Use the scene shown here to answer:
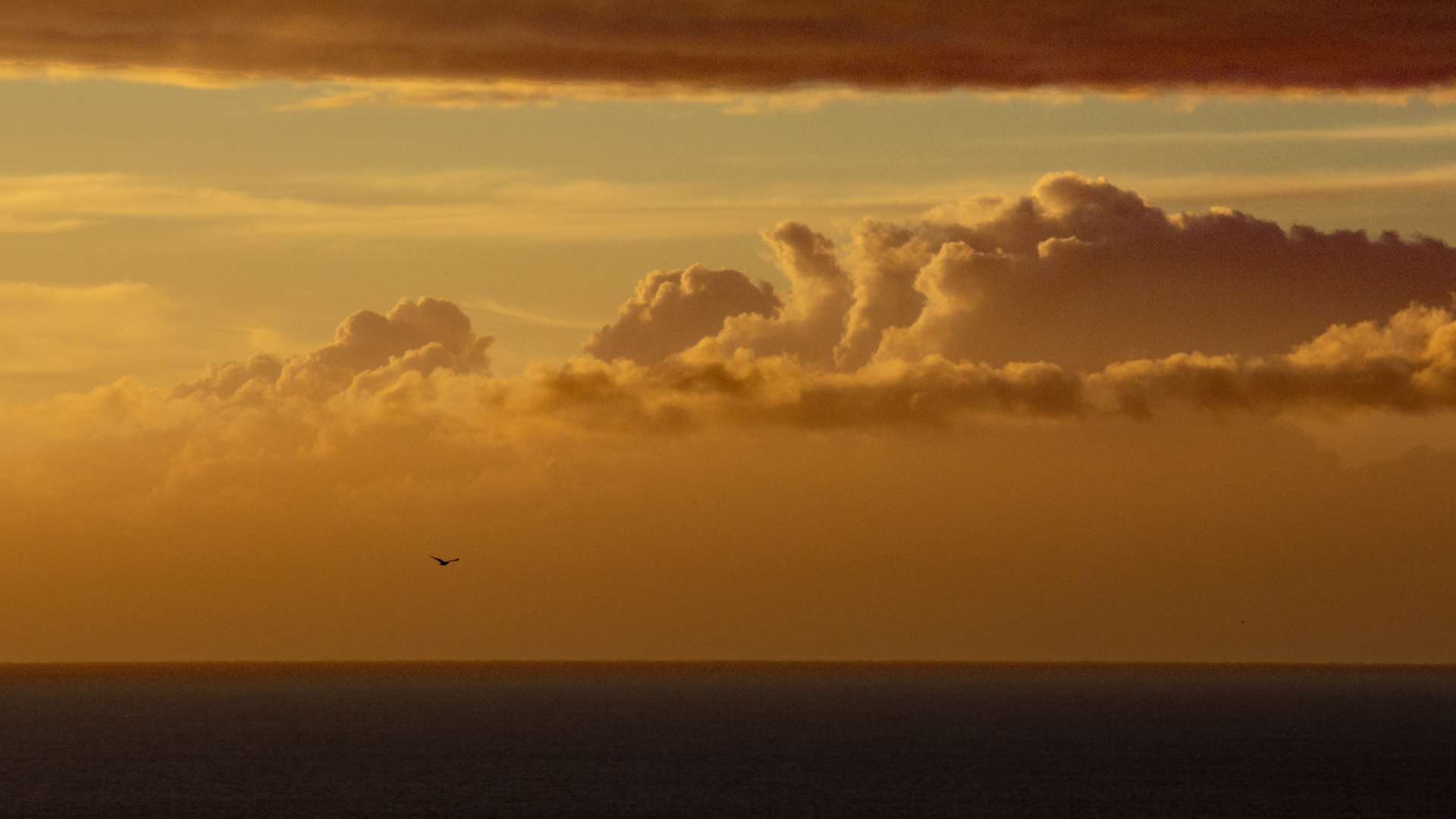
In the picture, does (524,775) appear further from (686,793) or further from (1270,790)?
(1270,790)

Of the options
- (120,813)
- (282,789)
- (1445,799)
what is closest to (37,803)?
(120,813)

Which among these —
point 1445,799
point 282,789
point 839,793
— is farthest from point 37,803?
point 1445,799

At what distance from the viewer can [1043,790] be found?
17488 centimetres

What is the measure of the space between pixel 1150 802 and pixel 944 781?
85.7ft

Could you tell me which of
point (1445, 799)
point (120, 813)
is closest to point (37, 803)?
point (120, 813)

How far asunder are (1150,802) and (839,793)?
101 ft

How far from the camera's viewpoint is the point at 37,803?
164875 millimetres

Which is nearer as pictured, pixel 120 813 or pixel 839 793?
pixel 120 813

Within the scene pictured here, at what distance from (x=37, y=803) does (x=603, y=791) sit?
55.4m

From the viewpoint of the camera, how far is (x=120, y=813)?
15700 cm

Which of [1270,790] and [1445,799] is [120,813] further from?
[1445,799]

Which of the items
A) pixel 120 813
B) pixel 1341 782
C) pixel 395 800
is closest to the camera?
pixel 120 813

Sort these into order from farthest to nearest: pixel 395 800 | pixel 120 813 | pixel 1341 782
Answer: pixel 1341 782
pixel 395 800
pixel 120 813

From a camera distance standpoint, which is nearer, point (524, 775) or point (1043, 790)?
point (1043, 790)
